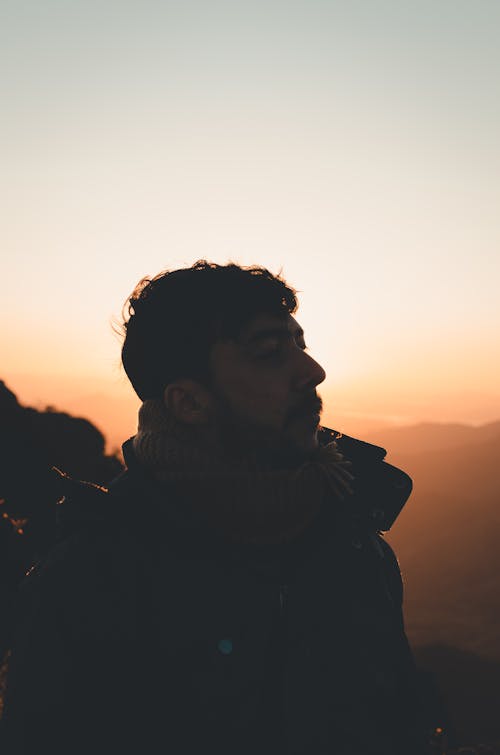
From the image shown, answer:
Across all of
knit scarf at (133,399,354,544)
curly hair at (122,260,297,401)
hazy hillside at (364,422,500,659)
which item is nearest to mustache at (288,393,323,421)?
knit scarf at (133,399,354,544)

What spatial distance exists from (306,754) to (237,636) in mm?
570

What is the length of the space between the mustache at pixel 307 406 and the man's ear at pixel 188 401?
1.45 feet

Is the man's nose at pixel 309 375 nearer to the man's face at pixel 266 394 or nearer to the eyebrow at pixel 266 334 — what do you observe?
the man's face at pixel 266 394

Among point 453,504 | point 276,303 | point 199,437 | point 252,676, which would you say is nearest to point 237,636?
point 252,676

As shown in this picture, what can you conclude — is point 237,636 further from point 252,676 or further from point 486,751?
point 486,751

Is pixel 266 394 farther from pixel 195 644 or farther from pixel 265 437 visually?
pixel 195 644

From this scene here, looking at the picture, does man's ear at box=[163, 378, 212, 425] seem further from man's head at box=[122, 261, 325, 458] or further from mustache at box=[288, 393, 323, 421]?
mustache at box=[288, 393, 323, 421]

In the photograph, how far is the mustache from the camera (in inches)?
111

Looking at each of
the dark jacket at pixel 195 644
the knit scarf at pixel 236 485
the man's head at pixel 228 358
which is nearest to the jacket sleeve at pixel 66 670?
the dark jacket at pixel 195 644

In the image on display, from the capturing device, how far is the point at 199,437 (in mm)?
2854

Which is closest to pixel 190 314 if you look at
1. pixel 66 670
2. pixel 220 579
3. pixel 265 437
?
pixel 265 437

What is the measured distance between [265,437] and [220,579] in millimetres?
720

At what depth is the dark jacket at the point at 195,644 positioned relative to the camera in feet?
7.45

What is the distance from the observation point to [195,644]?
2469 millimetres
